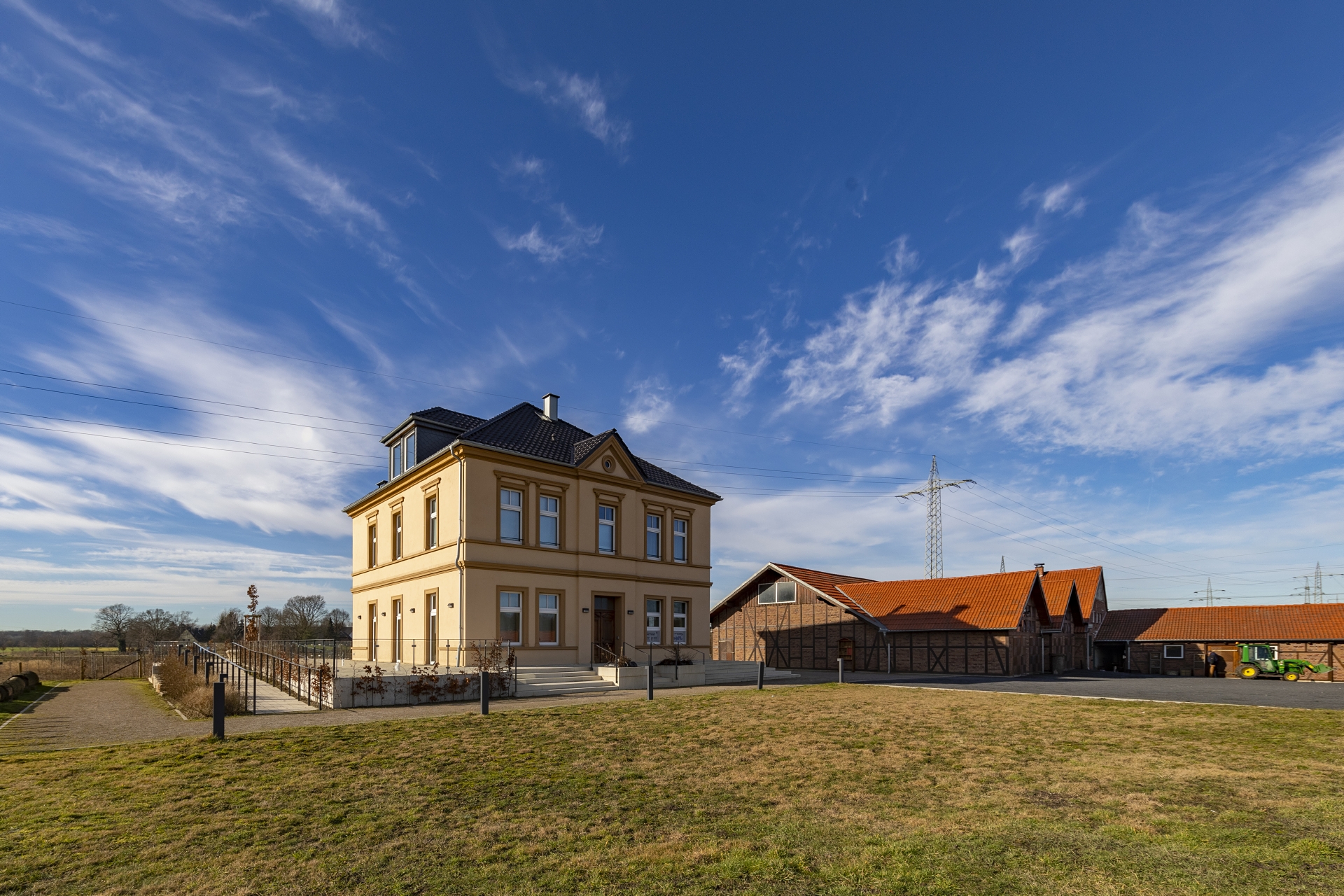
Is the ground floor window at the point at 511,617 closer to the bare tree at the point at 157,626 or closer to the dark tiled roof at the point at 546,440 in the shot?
the dark tiled roof at the point at 546,440

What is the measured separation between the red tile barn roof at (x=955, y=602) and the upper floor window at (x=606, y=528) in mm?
17517

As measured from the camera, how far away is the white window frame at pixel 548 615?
24031 millimetres

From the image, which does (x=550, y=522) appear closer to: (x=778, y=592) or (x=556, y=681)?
(x=556, y=681)

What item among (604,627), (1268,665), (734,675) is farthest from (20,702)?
(1268,665)

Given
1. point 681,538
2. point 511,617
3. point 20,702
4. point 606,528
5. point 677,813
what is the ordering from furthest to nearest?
point 681,538, point 606,528, point 511,617, point 20,702, point 677,813

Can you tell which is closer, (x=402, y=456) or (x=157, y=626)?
(x=402, y=456)

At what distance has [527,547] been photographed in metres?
24.0

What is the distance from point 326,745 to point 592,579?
14908 mm

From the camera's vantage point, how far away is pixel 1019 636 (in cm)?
3494

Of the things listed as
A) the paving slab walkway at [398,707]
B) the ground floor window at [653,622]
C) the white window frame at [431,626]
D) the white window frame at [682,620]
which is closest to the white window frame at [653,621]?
the ground floor window at [653,622]

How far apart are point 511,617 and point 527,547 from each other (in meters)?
2.24

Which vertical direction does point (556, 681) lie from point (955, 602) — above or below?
below

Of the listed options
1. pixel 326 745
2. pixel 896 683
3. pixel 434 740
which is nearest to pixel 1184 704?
pixel 896 683

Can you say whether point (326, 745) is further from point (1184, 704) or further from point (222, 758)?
point (1184, 704)
